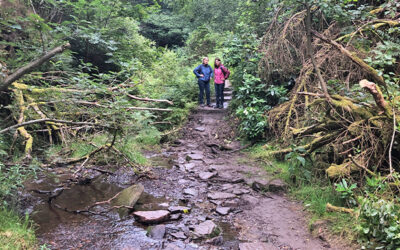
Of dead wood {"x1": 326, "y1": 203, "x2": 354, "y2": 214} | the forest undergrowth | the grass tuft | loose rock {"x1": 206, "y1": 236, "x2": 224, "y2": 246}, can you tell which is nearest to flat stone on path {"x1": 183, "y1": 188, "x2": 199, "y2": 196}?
the forest undergrowth

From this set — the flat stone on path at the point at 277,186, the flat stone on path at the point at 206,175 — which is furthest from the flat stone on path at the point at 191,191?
the flat stone on path at the point at 277,186

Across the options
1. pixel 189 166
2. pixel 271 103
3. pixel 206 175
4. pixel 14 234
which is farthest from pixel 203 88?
pixel 14 234

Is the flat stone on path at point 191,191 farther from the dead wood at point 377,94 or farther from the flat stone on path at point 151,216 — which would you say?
the dead wood at point 377,94

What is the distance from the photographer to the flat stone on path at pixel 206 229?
4086mm

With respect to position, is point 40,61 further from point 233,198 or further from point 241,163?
point 241,163

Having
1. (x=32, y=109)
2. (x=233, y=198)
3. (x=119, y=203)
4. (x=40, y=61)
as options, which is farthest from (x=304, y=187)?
(x=32, y=109)

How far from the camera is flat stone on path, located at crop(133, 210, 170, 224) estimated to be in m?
4.44

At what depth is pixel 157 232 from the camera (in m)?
4.11

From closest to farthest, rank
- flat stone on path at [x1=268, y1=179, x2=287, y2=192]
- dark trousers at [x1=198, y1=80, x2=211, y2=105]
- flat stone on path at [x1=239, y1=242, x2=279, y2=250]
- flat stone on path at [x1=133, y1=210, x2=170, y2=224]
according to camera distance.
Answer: flat stone on path at [x1=239, y1=242, x2=279, y2=250]
flat stone on path at [x1=133, y1=210, x2=170, y2=224]
flat stone on path at [x1=268, y1=179, x2=287, y2=192]
dark trousers at [x1=198, y1=80, x2=211, y2=105]

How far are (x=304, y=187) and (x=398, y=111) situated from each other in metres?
2.05

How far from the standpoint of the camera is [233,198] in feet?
18.0

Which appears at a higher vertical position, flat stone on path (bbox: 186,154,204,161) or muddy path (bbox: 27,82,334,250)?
muddy path (bbox: 27,82,334,250)

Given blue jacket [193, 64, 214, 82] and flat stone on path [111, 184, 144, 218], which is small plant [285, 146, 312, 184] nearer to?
flat stone on path [111, 184, 144, 218]

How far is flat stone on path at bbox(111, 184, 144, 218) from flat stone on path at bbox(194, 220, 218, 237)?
1338 mm
